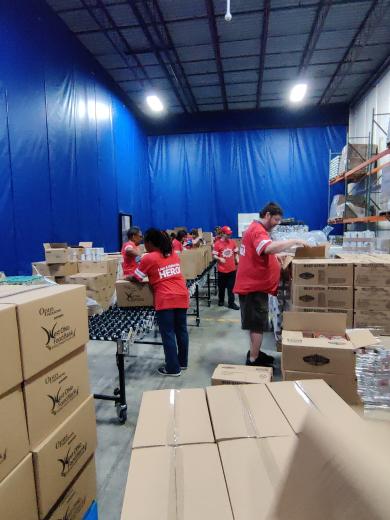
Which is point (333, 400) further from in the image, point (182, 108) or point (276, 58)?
point (182, 108)

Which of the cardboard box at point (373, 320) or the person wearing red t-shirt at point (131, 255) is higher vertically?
the person wearing red t-shirt at point (131, 255)

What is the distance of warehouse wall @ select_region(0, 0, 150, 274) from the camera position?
4359 millimetres

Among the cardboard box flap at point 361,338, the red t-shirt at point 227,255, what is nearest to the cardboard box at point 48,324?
the cardboard box flap at point 361,338

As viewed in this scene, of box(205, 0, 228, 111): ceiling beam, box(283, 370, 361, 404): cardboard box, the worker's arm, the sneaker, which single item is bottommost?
the sneaker

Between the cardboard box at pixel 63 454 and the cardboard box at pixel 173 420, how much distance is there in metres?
0.28

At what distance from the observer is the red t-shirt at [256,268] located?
2816 millimetres

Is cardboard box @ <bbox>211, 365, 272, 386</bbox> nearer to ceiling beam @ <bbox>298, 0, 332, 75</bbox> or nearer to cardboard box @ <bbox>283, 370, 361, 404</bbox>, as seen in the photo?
cardboard box @ <bbox>283, 370, 361, 404</bbox>

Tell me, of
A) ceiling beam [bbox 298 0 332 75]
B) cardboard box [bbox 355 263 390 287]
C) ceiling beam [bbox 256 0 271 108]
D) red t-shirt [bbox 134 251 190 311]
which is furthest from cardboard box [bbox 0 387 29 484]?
ceiling beam [bbox 298 0 332 75]

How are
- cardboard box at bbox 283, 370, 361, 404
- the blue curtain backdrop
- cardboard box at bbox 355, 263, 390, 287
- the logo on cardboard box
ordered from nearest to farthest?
the logo on cardboard box → cardboard box at bbox 283, 370, 361, 404 → cardboard box at bbox 355, 263, 390, 287 → the blue curtain backdrop

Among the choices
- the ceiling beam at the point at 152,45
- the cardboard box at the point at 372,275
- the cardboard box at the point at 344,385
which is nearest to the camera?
the cardboard box at the point at 344,385

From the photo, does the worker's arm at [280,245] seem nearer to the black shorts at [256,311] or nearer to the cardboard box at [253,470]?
the black shorts at [256,311]

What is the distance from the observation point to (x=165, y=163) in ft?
33.2

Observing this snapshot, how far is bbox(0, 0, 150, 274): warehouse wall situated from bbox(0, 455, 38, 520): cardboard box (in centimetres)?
379

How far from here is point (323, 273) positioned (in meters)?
2.46
